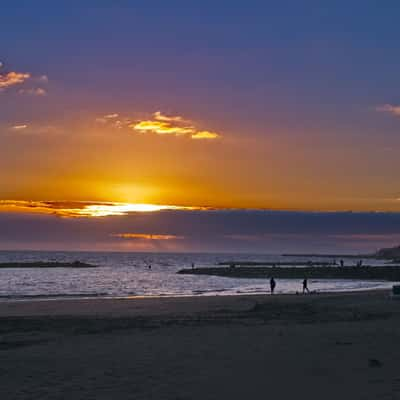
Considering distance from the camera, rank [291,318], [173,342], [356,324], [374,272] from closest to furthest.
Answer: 1. [173,342]
2. [356,324]
3. [291,318]
4. [374,272]

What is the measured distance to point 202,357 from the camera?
15.5 m

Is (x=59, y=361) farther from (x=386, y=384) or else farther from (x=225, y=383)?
(x=386, y=384)

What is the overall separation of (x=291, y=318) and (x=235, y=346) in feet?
31.2

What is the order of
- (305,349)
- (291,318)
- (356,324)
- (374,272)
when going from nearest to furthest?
(305,349)
(356,324)
(291,318)
(374,272)

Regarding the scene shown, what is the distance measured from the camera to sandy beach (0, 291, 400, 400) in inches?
474

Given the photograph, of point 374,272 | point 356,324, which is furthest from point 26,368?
point 374,272

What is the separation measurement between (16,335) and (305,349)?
1006cm

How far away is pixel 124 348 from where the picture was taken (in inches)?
677

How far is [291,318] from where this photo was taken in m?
26.2

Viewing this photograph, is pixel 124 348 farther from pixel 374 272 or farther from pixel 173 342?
pixel 374 272

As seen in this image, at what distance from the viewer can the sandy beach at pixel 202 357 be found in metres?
12.0

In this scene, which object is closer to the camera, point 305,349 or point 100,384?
point 100,384

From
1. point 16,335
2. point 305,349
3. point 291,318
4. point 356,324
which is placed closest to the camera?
point 305,349

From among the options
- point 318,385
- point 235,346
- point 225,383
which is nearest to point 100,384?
point 225,383
